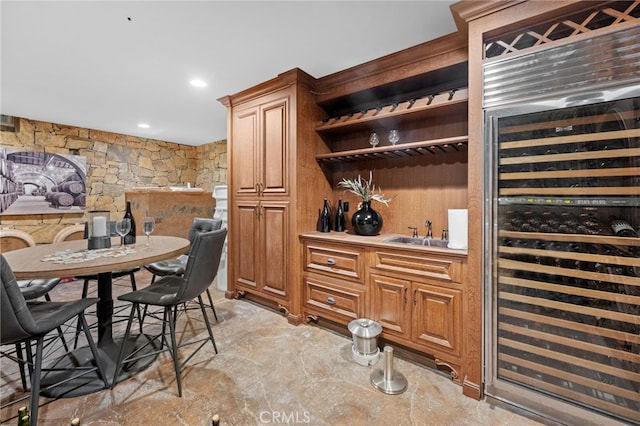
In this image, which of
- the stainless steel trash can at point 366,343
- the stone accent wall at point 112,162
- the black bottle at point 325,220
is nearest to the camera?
the stainless steel trash can at point 366,343

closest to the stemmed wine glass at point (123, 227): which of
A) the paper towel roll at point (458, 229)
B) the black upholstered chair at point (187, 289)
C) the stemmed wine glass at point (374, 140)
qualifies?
the black upholstered chair at point (187, 289)

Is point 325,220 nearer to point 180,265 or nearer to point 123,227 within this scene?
point 180,265

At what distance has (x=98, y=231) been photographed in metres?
2.05

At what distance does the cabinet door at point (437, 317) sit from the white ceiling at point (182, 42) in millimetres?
1845

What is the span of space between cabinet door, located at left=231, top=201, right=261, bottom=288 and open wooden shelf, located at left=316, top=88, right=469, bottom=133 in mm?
1172

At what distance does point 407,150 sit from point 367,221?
2.26 ft

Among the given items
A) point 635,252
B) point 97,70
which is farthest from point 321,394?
point 97,70

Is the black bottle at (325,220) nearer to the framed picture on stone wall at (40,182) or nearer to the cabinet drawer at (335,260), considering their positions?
the cabinet drawer at (335,260)

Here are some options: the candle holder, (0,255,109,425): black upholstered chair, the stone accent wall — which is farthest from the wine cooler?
the stone accent wall

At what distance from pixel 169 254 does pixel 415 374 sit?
189 centimetres

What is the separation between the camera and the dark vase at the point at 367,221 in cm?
244

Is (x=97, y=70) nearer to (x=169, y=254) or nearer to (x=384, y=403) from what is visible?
(x=169, y=254)

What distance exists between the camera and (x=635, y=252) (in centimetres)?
131

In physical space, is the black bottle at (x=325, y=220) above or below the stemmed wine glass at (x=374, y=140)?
below
